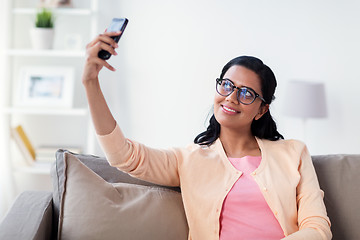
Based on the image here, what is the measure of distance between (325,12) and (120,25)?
2567 millimetres

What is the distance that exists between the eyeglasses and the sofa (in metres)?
0.38

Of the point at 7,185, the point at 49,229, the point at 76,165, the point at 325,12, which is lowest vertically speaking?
the point at 7,185

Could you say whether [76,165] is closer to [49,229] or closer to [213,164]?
[49,229]

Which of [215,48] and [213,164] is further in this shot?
[215,48]

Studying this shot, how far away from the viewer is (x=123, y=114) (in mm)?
3756

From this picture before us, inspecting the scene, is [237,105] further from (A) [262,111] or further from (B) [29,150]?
(B) [29,150]

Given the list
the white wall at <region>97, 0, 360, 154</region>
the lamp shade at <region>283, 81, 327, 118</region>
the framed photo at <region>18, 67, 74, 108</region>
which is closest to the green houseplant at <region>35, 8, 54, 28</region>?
the framed photo at <region>18, 67, 74, 108</region>

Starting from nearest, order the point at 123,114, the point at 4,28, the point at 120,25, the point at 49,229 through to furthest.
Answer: the point at 120,25 < the point at 49,229 < the point at 4,28 < the point at 123,114

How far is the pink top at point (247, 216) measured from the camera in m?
1.72

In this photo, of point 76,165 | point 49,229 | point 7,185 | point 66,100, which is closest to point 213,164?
point 76,165

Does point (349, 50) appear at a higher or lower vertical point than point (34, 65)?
higher

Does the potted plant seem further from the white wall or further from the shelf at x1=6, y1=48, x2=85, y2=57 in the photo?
the white wall

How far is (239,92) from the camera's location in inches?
72.1

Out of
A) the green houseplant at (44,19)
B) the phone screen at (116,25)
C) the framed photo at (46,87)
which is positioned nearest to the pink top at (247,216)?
the phone screen at (116,25)
